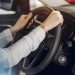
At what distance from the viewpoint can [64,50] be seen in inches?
88.0

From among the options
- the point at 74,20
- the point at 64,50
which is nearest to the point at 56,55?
the point at 64,50

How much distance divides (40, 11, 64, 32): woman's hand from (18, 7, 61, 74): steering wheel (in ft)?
0.26

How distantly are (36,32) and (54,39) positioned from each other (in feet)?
0.61

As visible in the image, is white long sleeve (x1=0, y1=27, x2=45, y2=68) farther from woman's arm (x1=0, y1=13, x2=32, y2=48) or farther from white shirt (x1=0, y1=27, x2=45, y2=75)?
woman's arm (x1=0, y1=13, x2=32, y2=48)

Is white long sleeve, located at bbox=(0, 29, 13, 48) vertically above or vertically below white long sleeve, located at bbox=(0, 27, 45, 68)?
below

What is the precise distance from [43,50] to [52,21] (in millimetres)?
296

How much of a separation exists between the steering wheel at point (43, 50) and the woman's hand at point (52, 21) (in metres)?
0.08

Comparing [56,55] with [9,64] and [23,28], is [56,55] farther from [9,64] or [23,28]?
[9,64]

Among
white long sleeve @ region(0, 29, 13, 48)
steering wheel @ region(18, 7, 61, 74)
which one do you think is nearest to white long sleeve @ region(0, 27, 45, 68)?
steering wheel @ region(18, 7, 61, 74)

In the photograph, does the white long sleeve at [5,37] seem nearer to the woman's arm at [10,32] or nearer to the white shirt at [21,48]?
the woman's arm at [10,32]

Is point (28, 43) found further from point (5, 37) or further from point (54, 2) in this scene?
point (54, 2)

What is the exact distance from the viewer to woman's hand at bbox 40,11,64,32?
191cm

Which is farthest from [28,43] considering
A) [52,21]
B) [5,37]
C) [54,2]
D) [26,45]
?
[54,2]

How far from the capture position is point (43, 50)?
2.16m
